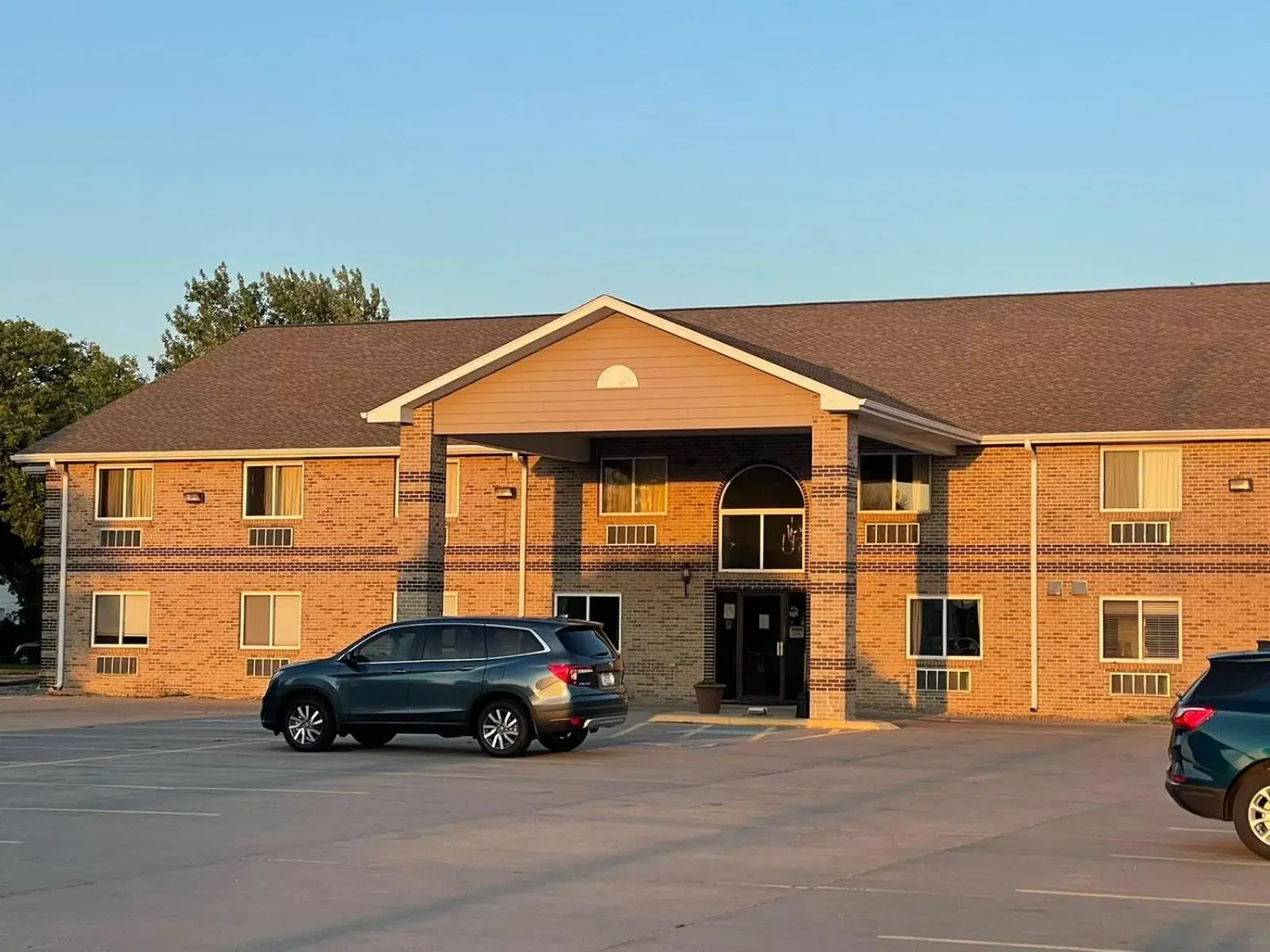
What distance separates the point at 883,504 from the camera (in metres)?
33.8

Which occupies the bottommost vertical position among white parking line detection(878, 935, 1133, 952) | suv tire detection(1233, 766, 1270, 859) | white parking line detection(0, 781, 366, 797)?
white parking line detection(0, 781, 366, 797)

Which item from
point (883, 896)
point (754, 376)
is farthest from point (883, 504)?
point (883, 896)

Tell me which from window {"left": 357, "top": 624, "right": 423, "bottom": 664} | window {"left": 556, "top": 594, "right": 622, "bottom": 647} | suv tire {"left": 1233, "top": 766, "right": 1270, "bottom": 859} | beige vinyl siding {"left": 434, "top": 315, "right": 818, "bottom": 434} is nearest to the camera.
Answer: suv tire {"left": 1233, "top": 766, "right": 1270, "bottom": 859}

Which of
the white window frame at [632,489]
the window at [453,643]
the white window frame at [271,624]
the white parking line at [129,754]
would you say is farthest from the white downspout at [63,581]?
the window at [453,643]

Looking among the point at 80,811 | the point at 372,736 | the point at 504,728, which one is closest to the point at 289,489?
the point at 372,736

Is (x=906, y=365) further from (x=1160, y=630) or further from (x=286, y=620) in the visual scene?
(x=286, y=620)

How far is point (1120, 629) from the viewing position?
32.0 meters

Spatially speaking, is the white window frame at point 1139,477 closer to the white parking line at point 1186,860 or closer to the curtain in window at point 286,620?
the curtain in window at point 286,620

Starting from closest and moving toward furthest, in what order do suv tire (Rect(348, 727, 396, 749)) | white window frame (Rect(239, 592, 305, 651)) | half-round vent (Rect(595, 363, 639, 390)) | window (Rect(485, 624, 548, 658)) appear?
window (Rect(485, 624, 548, 658))
suv tire (Rect(348, 727, 396, 749))
half-round vent (Rect(595, 363, 639, 390))
white window frame (Rect(239, 592, 305, 651))

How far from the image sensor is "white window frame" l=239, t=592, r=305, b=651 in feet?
121

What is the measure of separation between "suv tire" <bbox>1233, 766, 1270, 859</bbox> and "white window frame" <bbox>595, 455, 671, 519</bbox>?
72.5ft

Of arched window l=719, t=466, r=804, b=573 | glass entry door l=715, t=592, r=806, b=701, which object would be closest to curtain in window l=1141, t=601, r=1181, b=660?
glass entry door l=715, t=592, r=806, b=701

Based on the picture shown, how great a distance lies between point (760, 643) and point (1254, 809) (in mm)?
21426

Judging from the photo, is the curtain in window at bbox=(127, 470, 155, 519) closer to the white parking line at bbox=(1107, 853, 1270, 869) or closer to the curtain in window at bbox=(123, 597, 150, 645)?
the curtain in window at bbox=(123, 597, 150, 645)
